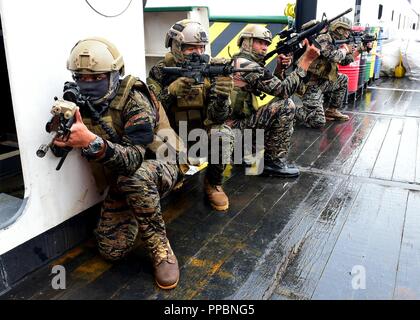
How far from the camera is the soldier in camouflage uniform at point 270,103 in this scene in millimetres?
3203

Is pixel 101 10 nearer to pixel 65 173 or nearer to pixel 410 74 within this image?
pixel 65 173

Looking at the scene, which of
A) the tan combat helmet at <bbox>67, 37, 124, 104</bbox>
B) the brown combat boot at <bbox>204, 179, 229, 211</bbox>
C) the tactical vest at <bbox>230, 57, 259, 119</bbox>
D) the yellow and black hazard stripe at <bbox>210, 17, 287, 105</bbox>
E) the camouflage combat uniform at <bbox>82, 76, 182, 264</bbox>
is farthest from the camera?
the yellow and black hazard stripe at <bbox>210, 17, 287, 105</bbox>

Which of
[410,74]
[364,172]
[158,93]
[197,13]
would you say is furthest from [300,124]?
[410,74]

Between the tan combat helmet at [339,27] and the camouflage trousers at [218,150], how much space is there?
9.84 ft

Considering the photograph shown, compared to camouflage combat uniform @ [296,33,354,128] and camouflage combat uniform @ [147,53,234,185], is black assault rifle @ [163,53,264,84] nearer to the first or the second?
camouflage combat uniform @ [147,53,234,185]

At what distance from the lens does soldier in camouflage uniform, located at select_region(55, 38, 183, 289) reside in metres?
1.88

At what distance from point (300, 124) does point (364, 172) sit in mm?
1710

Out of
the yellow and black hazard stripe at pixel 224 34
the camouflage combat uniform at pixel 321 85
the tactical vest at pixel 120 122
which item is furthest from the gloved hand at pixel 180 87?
the camouflage combat uniform at pixel 321 85

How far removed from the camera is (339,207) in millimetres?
2924

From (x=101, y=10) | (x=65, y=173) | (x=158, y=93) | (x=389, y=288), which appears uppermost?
(x=101, y=10)

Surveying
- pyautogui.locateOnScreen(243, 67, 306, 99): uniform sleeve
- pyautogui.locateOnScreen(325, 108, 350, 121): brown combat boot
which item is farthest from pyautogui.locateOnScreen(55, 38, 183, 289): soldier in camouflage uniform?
pyautogui.locateOnScreen(325, 108, 350, 121): brown combat boot

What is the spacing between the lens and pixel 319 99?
5.18 metres

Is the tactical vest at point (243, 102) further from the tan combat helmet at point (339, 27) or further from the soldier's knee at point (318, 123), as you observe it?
the tan combat helmet at point (339, 27)

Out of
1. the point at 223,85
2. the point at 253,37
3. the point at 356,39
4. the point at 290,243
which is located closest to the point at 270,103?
the point at 253,37
